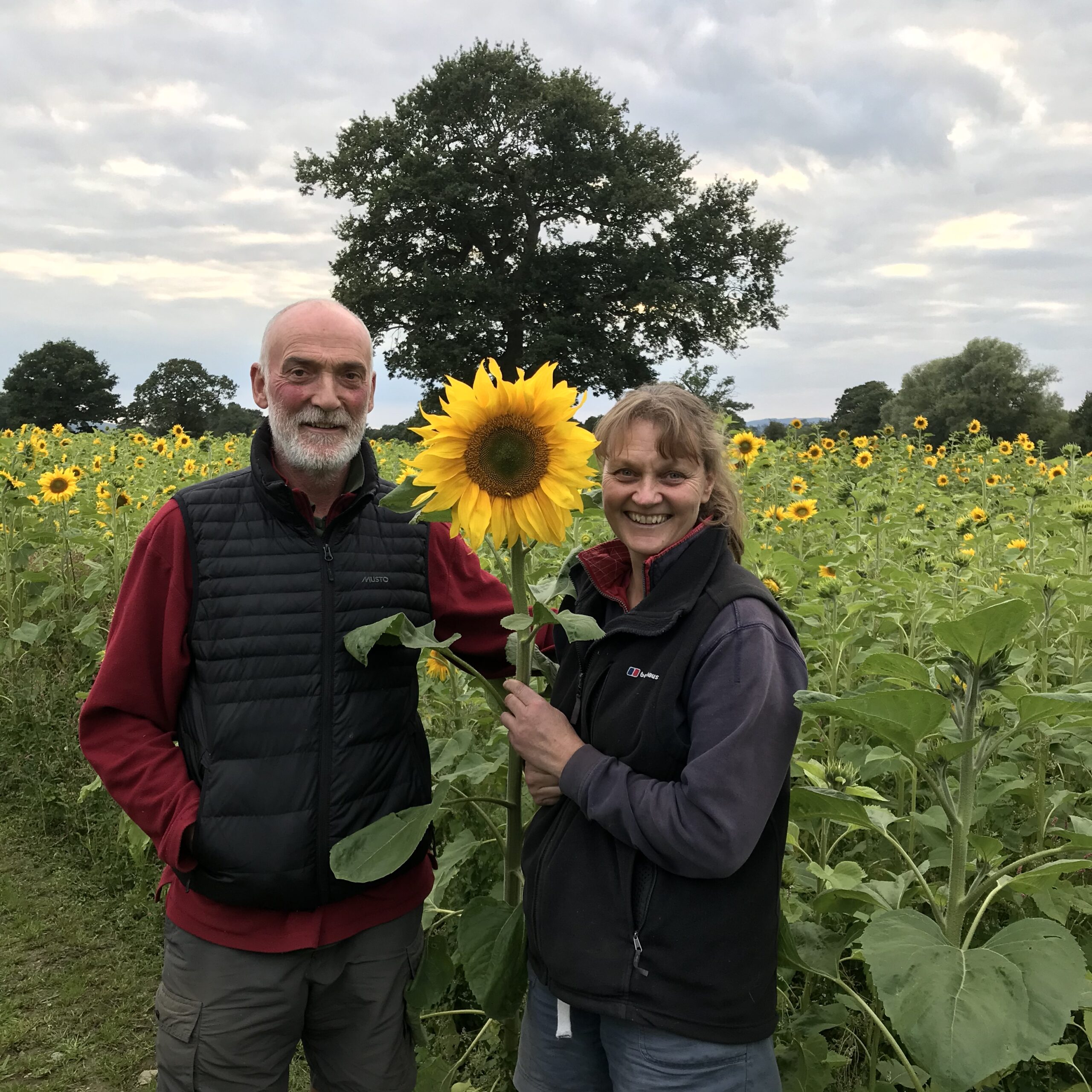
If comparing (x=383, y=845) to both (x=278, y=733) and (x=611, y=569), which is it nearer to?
(x=278, y=733)

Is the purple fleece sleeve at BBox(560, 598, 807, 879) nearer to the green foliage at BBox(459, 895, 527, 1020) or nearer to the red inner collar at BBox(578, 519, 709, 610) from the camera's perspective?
the red inner collar at BBox(578, 519, 709, 610)

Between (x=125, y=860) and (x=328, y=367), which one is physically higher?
(x=328, y=367)

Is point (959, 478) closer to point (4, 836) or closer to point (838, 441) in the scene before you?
point (838, 441)

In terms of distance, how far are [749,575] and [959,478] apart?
6.77 meters

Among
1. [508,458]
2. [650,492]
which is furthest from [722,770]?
[508,458]

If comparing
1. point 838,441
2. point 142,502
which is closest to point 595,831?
point 142,502

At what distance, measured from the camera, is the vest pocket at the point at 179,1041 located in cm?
202

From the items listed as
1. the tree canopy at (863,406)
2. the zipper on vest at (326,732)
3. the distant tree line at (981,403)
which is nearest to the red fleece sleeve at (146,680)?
the zipper on vest at (326,732)

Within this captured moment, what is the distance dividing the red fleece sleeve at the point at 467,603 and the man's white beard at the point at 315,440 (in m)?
0.27

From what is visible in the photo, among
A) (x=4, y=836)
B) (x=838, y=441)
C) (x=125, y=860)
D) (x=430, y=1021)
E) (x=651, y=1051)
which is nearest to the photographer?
(x=651, y=1051)

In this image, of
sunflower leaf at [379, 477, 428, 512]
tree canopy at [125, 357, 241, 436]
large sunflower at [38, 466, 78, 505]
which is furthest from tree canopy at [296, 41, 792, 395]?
sunflower leaf at [379, 477, 428, 512]

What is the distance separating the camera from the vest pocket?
202 cm

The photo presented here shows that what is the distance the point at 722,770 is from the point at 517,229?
86.0 ft

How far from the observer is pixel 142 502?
6.32 m
